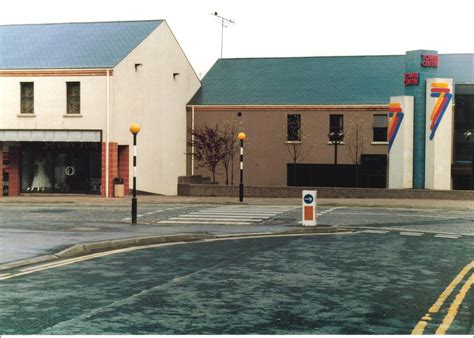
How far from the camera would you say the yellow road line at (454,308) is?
8431 millimetres

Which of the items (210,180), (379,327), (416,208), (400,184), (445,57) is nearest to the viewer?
(379,327)

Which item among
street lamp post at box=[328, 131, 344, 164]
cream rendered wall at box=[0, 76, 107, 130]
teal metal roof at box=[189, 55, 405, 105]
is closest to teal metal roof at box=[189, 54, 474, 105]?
teal metal roof at box=[189, 55, 405, 105]

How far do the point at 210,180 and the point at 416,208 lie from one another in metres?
21.3

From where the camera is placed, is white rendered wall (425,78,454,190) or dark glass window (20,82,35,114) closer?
white rendered wall (425,78,454,190)

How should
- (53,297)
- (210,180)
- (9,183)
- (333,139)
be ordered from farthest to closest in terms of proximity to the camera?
(210,180)
(333,139)
(9,183)
(53,297)

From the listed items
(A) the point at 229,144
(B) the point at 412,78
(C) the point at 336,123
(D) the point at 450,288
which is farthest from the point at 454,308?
(A) the point at 229,144

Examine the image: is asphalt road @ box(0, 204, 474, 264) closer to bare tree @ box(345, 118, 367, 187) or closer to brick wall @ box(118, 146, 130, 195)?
brick wall @ box(118, 146, 130, 195)

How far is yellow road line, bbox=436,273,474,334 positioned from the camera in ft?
27.7

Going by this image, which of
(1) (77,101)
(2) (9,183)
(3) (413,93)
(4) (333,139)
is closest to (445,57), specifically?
(4) (333,139)

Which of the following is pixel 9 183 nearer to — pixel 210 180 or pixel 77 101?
pixel 77 101

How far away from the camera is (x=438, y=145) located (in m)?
37.6

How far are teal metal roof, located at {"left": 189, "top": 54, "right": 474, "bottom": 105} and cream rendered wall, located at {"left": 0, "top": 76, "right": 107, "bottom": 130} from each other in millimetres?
12254

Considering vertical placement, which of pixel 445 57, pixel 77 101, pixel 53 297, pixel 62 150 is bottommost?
pixel 53 297

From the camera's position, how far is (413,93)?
38.3 m
